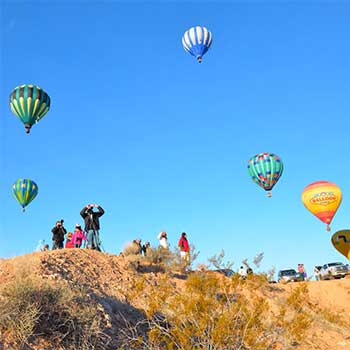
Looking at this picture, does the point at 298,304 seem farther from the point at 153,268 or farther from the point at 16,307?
the point at 153,268

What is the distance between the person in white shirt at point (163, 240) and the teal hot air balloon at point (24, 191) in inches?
404

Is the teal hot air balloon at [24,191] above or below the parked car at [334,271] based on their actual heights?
above

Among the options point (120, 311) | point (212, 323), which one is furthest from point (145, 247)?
point (212, 323)

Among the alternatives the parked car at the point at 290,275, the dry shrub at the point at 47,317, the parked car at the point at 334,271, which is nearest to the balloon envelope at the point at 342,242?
the parked car at the point at 334,271

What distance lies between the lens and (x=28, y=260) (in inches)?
436

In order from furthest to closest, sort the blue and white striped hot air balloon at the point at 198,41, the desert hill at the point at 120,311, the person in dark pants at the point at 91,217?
the blue and white striped hot air balloon at the point at 198,41, the person in dark pants at the point at 91,217, the desert hill at the point at 120,311

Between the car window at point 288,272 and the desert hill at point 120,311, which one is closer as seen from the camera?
the desert hill at point 120,311

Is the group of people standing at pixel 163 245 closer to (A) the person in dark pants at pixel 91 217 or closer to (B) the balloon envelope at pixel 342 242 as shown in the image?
(A) the person in dark pants at pixel 91 217

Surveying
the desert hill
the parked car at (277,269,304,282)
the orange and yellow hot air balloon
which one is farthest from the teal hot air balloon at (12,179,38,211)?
the orange and yellow hot air balloon

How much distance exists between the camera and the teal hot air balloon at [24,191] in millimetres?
25206

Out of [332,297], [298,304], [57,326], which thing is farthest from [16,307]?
[332,297]

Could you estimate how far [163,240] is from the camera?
742 inches

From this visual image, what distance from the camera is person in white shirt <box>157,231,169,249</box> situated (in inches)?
735

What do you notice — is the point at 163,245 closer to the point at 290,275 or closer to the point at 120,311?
the point at 120,311
